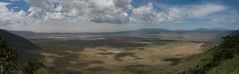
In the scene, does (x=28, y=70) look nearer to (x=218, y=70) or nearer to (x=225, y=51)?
(x=218, y=70)

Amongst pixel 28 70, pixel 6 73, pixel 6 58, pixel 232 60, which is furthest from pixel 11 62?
pixel 232 60

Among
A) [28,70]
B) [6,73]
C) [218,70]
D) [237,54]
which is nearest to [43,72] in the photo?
[28,70]

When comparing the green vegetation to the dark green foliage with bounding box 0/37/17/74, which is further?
the dark green foliage with bounding box 0/37/17/74

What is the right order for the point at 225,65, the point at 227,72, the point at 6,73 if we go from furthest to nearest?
the point at 225,65
the point at 227,72
the point at 6,73

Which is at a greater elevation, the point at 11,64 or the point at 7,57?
the point at 7,57

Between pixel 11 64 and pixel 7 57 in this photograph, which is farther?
pixel 7 57

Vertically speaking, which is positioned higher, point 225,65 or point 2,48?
point 2,48

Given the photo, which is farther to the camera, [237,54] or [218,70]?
[237,54]

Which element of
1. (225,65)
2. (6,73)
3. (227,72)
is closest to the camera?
(6,73)

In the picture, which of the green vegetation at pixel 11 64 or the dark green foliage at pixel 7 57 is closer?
the green vegetation at pixel 11 64
